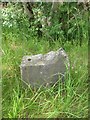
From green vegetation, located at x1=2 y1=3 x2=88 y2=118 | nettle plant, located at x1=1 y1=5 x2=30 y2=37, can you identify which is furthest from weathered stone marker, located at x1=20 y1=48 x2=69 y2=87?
nettle plant, located at x1=1 y1=5 x2=30 y2=37

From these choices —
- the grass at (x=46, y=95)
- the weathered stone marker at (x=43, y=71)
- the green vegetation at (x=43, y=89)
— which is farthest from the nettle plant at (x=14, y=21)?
the weathered stone marker at (x=43, y=71)

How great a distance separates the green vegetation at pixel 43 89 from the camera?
2.36m

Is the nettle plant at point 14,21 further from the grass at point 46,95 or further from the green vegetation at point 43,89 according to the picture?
the grass at point 46,95

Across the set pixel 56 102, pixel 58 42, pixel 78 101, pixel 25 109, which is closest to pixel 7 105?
pixel 25 109

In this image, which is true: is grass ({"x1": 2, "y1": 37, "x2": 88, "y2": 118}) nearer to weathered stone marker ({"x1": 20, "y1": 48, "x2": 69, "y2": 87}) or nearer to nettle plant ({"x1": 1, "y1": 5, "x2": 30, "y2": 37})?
weathered stone marker ({"x1": 20, "y1": 48, "x2": 69, "y2": 87})

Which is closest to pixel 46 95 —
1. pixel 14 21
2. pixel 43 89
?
pixel 43 89

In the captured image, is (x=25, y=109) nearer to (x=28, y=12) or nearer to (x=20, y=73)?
(x=20, y=73)

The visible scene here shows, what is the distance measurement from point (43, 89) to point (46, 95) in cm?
8

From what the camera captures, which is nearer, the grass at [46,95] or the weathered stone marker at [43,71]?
the grass at [46,95]

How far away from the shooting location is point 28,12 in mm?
3920

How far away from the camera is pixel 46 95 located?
2.54 meters

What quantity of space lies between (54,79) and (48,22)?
1.24 metres

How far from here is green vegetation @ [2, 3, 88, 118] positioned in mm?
2359

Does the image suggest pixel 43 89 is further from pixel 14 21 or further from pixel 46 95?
pixel 14 21
